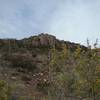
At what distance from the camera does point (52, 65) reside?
13.2 m

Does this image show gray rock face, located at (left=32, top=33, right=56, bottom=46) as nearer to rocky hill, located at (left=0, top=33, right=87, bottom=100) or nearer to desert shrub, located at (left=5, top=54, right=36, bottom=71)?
rocky hill, located at (left=0, top=33, right=87, bottom=100)

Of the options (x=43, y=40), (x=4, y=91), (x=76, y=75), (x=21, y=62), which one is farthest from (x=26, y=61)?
(x=4, y=91)

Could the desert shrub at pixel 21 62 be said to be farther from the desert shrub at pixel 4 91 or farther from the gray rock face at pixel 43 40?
the desert shrub at pixel 4 91

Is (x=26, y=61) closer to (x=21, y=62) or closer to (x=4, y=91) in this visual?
(x=21, y=62)

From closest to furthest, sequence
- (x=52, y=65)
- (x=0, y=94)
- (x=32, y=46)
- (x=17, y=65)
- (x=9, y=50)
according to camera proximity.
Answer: (x=0, y=94)
(x=52, y=65)
(x=17, y=65)
(x=9, y=50)
(x=32, y=46)

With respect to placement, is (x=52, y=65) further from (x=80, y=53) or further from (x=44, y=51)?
(x=44, y=51)

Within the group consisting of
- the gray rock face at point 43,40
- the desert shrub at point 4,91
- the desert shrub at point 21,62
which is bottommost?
the desert shrub at point 4,91

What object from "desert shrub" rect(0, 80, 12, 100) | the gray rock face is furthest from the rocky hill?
"desert shrub" rect(0, 80, 12, 100)

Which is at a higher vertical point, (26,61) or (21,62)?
(26,61)

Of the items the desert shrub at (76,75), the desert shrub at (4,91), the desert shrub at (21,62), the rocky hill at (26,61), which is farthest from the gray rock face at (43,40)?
the desert shrub at (4,91)

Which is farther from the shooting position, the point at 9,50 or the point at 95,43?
the point at 9,50

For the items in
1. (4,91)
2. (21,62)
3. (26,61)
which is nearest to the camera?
(4,91)

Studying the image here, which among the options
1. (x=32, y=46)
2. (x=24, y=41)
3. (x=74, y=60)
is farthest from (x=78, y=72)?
(x=24, y=41)

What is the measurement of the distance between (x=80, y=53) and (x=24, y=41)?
1142 inches
